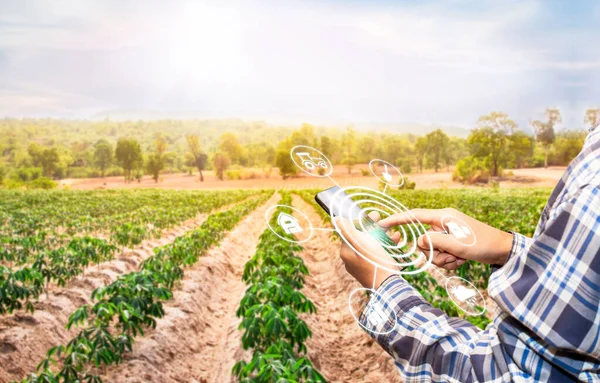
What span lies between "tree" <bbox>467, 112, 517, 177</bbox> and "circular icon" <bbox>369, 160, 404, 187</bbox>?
41.8 metres

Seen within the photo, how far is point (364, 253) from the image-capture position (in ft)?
2.81

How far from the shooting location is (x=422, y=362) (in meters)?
0.82

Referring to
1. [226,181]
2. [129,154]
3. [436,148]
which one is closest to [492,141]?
[436,148]

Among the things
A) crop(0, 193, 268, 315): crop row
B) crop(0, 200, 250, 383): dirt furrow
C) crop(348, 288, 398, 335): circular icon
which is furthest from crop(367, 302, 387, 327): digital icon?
crop(0, 193, 268, 315): crop row

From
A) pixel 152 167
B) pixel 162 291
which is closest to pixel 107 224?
pixel 162 291

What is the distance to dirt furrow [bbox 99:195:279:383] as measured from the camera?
4.11 m

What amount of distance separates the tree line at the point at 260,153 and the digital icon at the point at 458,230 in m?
0.33

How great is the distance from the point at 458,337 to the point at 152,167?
95.3ft

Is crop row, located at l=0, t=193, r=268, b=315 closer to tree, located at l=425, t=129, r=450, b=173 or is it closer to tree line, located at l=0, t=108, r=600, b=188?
tree line, located at l=0, t=108, r=600, b=188

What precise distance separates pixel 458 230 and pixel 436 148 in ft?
84.8

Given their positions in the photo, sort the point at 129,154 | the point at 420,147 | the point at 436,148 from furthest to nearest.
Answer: the point at 129,154
the point at 436,148
the point at 420,147

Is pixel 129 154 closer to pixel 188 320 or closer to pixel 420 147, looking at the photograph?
pixel 420 147

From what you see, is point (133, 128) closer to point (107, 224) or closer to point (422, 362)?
point (107, 224)

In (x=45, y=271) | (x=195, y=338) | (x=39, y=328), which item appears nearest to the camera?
(x=39, y=328)
